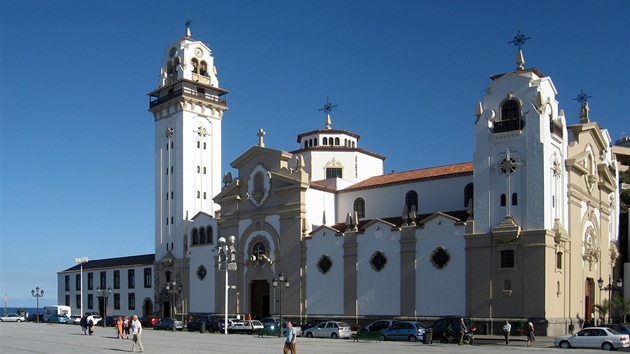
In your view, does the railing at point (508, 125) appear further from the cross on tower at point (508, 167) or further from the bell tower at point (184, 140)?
the bell tower at point (184, 140)

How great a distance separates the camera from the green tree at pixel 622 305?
2049 inches

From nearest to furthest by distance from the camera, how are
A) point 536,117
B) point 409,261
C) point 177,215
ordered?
point 536,117
point 409,261
point 177,215

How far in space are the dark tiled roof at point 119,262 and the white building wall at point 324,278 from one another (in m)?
21.2

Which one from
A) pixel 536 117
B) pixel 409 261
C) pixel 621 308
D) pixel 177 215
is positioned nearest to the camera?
pixel 536 117

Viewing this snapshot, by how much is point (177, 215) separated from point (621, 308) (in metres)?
36.8

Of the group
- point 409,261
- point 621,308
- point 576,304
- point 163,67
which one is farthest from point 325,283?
point 163,67

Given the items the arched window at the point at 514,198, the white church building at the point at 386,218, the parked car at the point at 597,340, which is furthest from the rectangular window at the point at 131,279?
the parked car at the point at 597,340

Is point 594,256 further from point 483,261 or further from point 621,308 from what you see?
point 483,261

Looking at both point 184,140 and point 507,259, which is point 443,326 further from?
point 184,140

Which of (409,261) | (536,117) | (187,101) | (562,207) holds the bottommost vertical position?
(409,261)

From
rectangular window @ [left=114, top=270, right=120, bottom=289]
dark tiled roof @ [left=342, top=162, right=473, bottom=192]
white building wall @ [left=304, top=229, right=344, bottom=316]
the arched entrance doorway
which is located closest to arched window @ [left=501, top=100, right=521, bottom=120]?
dark tiled roof @ [left=342, top=162, right=473, bottom=192]

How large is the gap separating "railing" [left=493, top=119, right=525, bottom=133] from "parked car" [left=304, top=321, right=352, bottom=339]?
15.4 meters

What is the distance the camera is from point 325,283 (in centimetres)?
5441

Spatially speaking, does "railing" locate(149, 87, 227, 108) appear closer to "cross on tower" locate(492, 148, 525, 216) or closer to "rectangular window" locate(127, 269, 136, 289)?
"rectangular window" locate(127, 269, 136, 289)
